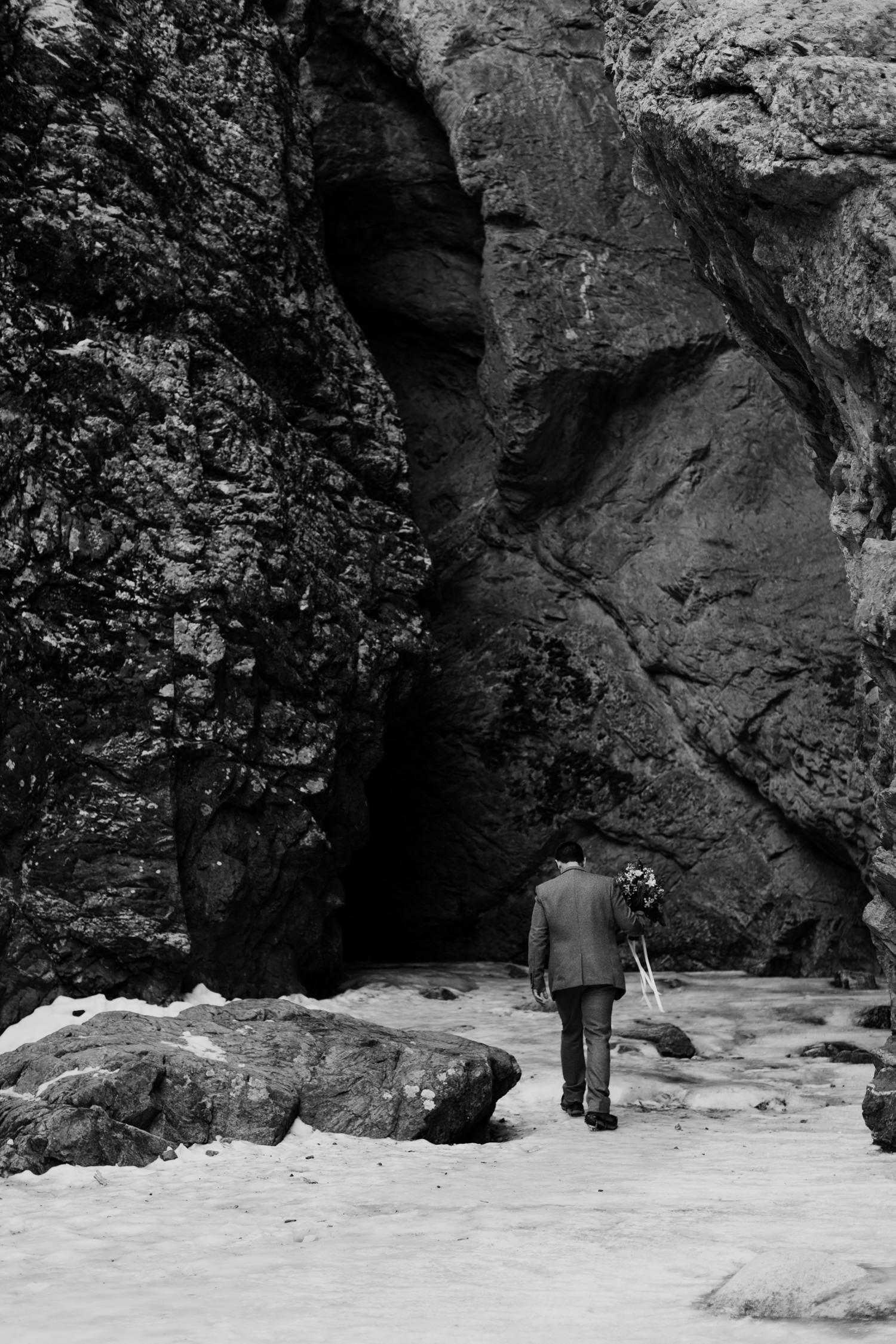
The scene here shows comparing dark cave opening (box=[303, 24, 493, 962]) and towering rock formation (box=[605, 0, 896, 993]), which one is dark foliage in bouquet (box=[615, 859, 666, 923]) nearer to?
towering rock formation (box=[605, 0, 896, 993])

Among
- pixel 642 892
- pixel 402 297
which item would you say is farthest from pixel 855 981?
pixel 402 297

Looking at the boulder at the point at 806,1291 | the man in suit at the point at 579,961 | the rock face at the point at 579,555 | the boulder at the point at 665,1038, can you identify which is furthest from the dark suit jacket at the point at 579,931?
the rock face at the point at 579,555

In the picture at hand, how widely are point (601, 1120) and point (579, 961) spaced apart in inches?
36.8

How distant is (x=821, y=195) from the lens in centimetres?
766

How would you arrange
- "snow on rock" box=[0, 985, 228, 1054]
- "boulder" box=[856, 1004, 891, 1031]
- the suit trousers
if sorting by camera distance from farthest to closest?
1. "boulder" box=[856, 1004, 891, 1031]
2. "snow on rock" box=[0, 985, 228, 1054]
3. the suit trousers

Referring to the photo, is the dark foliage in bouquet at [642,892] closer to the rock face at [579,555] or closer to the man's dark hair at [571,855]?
the man's dark hair at [571,855]

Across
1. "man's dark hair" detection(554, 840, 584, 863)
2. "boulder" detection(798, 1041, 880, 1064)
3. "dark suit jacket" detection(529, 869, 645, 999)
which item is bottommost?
"boulder" detection(798, 1041, 880, 1064)

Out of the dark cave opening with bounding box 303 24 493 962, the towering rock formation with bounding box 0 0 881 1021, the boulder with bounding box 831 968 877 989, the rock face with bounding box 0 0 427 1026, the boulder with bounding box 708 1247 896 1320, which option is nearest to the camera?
the boulder with bounding box 708 1247 896 1320

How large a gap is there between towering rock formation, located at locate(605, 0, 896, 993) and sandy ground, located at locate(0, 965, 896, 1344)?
1877 mm

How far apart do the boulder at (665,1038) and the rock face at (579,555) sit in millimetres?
4187

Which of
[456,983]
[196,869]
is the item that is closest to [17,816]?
[196,869]

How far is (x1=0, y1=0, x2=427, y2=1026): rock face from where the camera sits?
10750 millimetres

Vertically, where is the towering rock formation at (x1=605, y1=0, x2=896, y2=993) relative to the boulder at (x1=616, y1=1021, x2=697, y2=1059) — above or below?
above

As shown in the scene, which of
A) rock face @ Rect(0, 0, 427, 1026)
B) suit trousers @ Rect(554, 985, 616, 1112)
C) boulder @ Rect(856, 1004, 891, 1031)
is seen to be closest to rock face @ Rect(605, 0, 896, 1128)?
suit trousers @ Rect(554, 985, 616, 1112)
